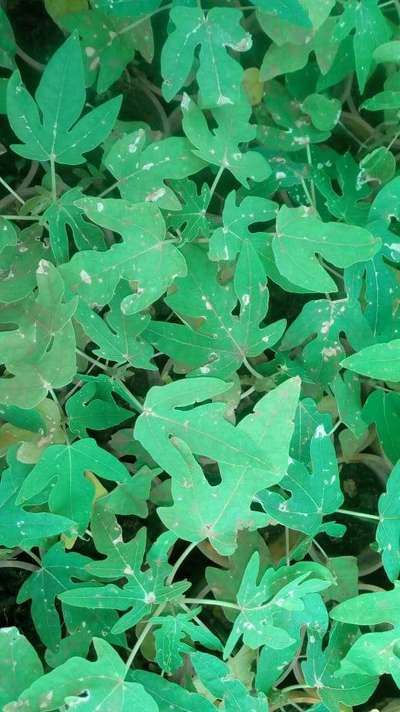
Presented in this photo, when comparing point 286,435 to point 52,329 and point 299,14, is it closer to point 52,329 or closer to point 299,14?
point 52,329

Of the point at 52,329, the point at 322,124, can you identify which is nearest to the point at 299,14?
the point at 322,124

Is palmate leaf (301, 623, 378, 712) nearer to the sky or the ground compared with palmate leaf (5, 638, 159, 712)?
nearer to the ground

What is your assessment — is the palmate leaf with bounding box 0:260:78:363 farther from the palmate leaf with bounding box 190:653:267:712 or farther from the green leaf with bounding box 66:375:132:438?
the palmate leaf with bounding box 190:653:267:712

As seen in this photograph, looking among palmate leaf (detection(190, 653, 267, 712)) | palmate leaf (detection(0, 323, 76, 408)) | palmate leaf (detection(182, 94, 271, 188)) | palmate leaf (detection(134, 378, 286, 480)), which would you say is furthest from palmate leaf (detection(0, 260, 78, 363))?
palmate leaf (detection(190, 653, 267, 712))

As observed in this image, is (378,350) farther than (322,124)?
No

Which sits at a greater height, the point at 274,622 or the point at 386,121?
the point at 386,121
